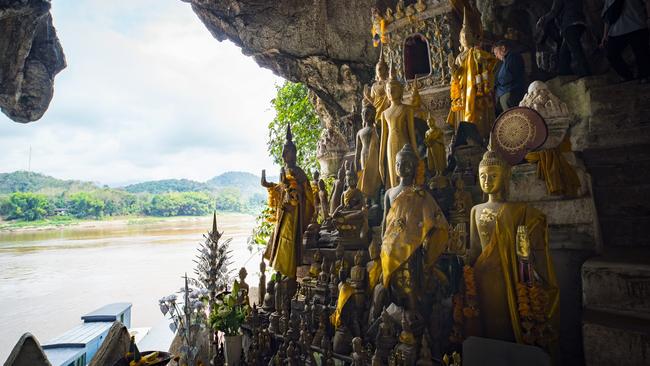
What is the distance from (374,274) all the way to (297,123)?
35.9 ft

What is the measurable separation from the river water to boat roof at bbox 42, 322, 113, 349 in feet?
10.5

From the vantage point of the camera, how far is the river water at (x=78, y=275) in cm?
1083

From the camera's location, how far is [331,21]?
468 inches

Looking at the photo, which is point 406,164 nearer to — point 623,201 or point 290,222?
point 290,222

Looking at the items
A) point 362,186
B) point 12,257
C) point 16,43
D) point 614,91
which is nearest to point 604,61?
point 614,91

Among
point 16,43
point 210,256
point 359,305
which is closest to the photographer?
point 359,305

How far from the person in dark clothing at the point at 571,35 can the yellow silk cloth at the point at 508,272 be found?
434 cm

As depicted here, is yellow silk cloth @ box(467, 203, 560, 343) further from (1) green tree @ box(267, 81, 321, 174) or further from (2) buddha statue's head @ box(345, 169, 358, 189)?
(1) green tree @ box(267, 81, 321, 174)

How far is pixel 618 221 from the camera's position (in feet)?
12.5

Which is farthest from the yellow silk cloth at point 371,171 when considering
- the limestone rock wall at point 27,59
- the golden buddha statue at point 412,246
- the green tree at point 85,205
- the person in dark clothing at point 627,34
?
the green tree at point 85,205

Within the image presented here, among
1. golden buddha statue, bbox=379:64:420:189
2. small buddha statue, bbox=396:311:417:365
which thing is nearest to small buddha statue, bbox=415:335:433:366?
small buddha statue, bbox=396:311:417:365

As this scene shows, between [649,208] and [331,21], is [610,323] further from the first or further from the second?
[331,21]

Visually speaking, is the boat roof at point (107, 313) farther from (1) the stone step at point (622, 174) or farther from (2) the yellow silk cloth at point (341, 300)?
(1) the stone step at point (622, 174)

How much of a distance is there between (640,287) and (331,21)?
1177cm
